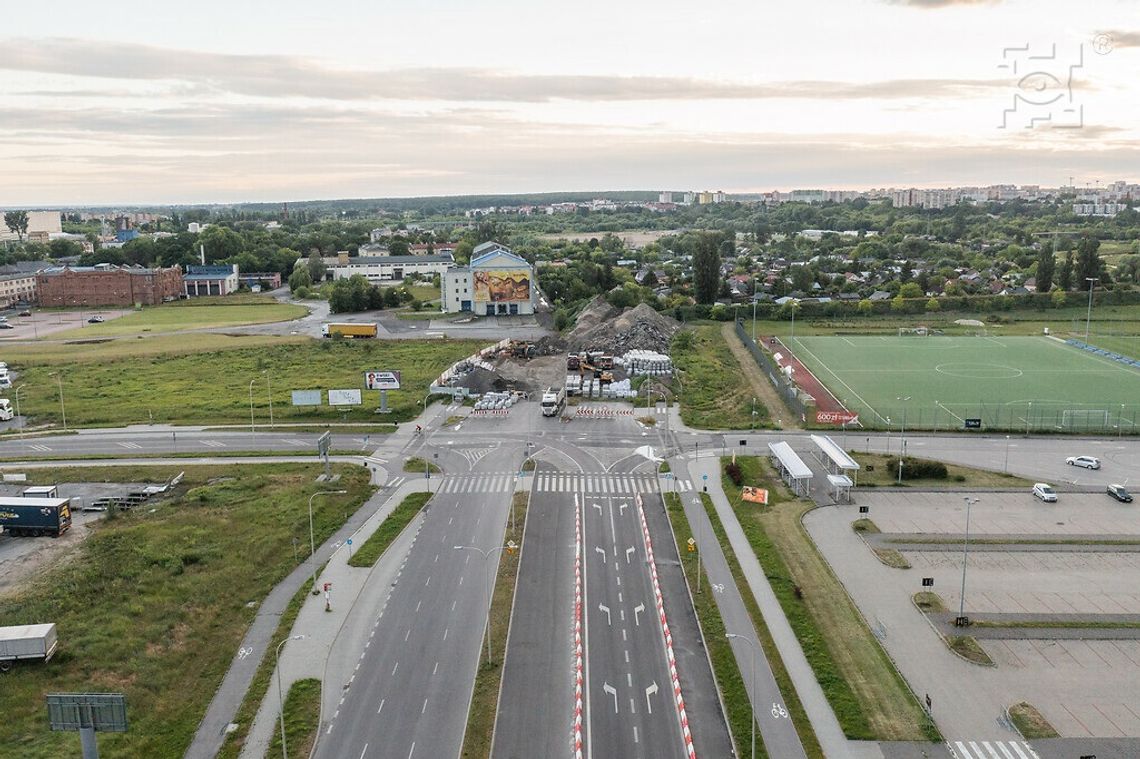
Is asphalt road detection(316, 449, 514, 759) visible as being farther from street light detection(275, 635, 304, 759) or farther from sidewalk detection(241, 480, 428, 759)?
street light detection(275, 635, 304, 759)

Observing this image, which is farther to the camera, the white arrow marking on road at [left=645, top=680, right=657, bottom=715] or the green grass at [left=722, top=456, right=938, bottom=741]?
the white arrow marking on road at [left=645, top=680, right=657, bottom=715]

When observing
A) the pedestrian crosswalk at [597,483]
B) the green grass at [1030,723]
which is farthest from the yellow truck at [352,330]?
the green grass at [1030,723]

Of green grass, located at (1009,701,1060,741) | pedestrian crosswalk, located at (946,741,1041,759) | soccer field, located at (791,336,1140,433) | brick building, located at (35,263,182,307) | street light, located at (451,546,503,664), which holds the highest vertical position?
brick building, located at (35,263,182,307)

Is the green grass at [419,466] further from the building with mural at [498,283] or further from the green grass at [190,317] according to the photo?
the green grass at [190,317]

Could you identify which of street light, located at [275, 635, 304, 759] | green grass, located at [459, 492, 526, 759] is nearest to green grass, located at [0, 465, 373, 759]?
street light, located at [275, 635, 304, 759]

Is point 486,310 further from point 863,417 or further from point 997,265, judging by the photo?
point 997,265

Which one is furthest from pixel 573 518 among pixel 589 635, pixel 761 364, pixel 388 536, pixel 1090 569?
pixel 761 364
